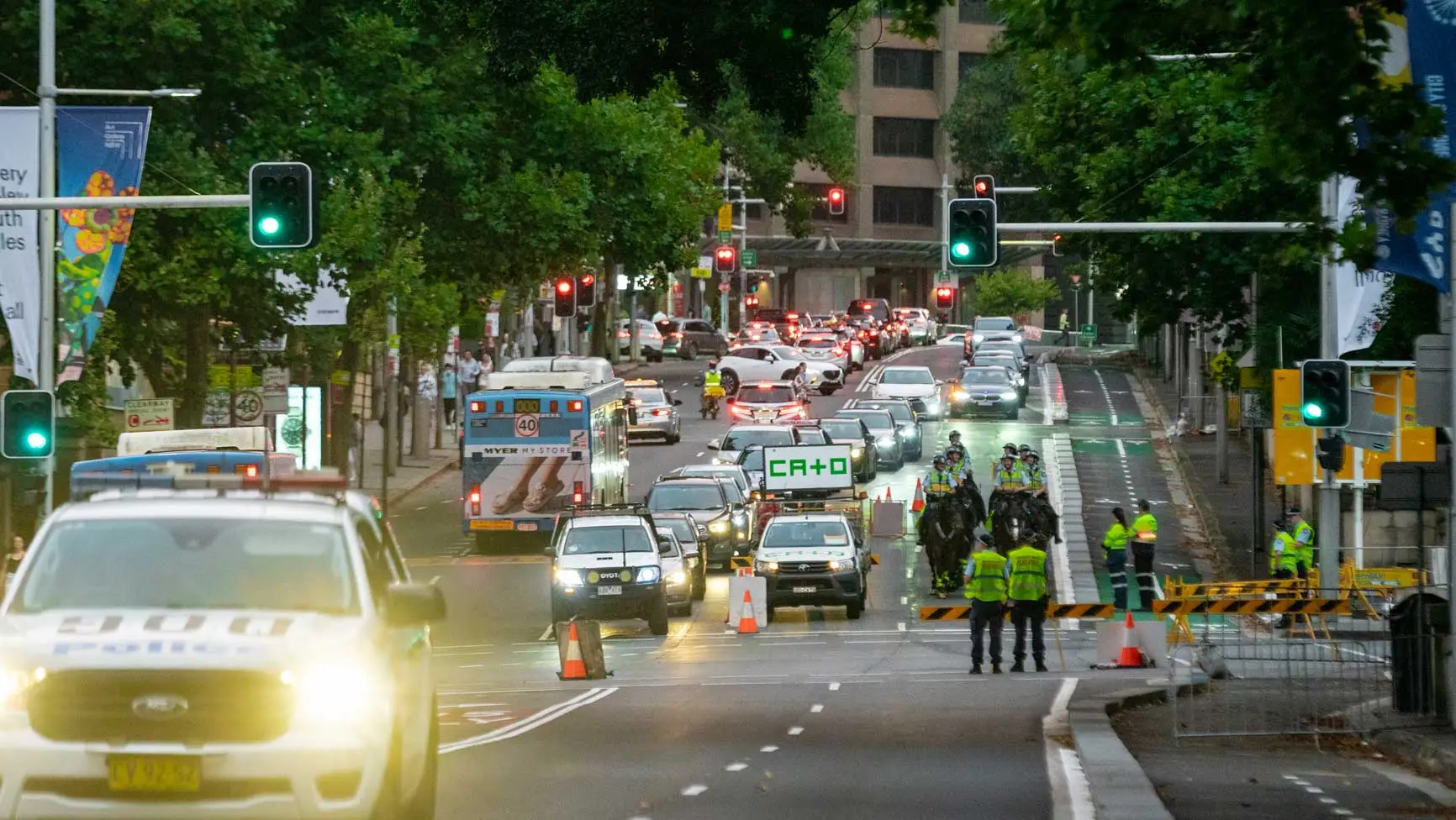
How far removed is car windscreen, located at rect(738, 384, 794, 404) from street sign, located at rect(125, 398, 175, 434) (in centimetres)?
2695

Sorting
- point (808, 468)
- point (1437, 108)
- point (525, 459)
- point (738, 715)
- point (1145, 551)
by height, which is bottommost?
point (738, 715)

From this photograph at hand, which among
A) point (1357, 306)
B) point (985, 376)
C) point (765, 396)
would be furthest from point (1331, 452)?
point (985, 376)

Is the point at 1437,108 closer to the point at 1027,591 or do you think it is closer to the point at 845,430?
the point at 1027,591

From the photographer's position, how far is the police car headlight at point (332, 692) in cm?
1039

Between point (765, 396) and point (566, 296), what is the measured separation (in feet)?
27.7

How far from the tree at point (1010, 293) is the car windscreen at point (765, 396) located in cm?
6125

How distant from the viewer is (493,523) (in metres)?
44.0

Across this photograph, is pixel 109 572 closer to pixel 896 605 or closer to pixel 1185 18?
pixel 1185 18

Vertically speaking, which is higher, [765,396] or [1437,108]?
[1437,108]

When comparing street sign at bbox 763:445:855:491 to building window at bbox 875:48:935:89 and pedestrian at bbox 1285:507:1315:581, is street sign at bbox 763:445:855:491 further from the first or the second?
building window at bbox 875:48:935:89

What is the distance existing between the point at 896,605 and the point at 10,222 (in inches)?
607

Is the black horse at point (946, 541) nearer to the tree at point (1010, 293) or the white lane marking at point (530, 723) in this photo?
the white lane marking at point (530, 723)

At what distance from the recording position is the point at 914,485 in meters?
52.9

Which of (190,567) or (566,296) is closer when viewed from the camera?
(190,567)
